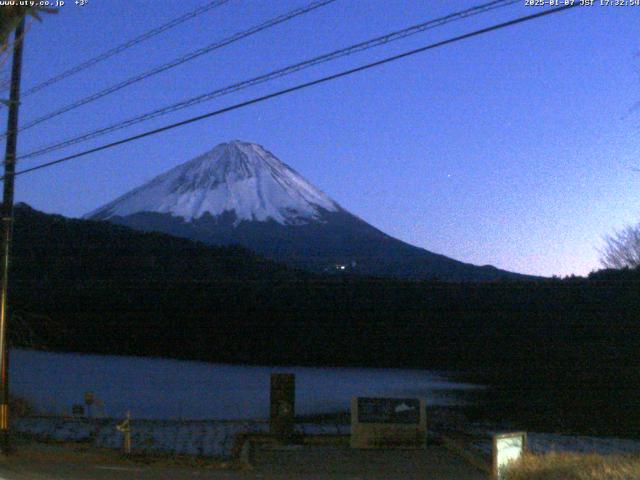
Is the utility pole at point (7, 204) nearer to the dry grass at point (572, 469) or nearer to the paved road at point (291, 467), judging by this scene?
the paved road at point (291, 467)

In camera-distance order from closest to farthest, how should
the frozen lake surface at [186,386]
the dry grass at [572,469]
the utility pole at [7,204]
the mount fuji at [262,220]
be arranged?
the dry grass at [572,469]
the utility pole at [7,204]
the frozen lake surface at [186,386]
the mount fuji at [262,220]

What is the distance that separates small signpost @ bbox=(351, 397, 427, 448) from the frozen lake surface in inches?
331

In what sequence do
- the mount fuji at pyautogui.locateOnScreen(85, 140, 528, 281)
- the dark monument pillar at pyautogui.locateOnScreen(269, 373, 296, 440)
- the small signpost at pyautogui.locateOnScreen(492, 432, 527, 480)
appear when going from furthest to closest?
1. the mount fuji at pyautogui.locateOnScreen(85, 140, 528, 281)
2. the dark monument pillar at pyautogui.locateOnScreen(269, 373, 296, 440)
3. the small signpost at pyautogui.locateOnScreen(492, 432, 527, 480)

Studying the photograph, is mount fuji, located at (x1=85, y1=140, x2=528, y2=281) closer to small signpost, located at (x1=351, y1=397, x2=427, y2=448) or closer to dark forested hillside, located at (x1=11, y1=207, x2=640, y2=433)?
dark forested hillside, located at (x1=11, y1=207, x2=640, y2=433)

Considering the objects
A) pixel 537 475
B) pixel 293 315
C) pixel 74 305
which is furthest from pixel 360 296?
pixel 537 475

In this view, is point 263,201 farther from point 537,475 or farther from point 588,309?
point 537,475

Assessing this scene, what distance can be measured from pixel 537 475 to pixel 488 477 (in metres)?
5.07

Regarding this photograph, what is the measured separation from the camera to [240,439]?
1841 centimetres

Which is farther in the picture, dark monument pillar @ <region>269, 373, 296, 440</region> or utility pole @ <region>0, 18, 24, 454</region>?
dark monument pillar @ <region>269, 373, 296, 440</region>

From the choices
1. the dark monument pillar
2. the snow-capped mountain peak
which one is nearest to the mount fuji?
the snow-capped mountain peak

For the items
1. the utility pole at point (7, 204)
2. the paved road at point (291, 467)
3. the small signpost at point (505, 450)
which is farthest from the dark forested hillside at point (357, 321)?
the small signpost at point (505, 450)

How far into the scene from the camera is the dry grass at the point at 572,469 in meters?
8.20

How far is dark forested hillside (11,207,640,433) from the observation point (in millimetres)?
33469

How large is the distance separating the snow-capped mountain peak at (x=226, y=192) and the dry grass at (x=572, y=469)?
2825 inches
